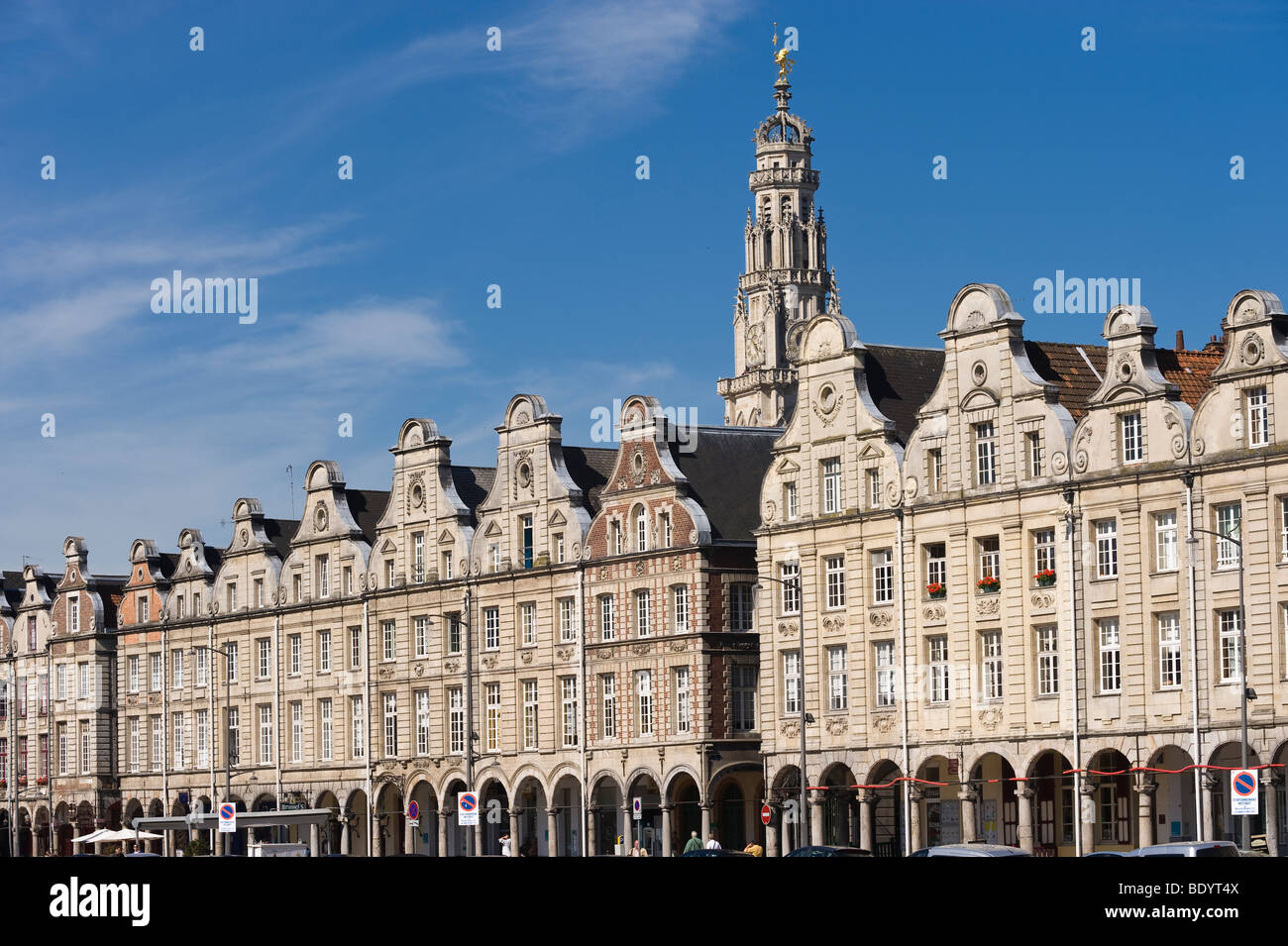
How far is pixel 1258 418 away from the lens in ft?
194

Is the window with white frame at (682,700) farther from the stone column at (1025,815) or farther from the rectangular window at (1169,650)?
the rectangular window at (1169,650)

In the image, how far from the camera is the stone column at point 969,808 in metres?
66.7

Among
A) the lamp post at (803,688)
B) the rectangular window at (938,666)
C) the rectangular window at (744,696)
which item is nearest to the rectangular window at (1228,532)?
the rectangular window at (938,666)

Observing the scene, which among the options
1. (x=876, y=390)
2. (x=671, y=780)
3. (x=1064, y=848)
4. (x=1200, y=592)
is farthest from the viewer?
(x=671, y=780)

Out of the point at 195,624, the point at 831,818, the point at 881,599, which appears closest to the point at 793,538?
the point at 881,599

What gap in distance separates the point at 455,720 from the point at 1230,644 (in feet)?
119

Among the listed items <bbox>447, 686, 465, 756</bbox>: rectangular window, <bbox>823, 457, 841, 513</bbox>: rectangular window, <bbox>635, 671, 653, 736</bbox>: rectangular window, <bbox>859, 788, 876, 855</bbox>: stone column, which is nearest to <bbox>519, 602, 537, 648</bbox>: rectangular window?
<bbox>447, 686, 465, 756</bbox>: rectangular window

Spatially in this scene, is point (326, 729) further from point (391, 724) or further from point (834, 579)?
point (834, 579)

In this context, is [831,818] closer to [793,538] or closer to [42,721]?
[793,538]

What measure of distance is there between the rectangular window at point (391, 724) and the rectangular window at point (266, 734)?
9.44m

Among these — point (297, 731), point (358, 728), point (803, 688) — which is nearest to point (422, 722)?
point (358, 728)

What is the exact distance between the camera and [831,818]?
73.1m

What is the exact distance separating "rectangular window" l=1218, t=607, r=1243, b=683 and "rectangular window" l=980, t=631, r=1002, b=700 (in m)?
7.78
